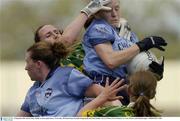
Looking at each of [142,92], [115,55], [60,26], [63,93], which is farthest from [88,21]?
[60,26]

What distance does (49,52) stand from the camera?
3.08 meters

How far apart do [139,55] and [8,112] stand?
1.55 metres

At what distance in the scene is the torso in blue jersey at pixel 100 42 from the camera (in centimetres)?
300

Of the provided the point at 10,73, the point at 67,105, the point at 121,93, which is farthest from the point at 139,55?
the point at 10,73

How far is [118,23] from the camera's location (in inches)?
123

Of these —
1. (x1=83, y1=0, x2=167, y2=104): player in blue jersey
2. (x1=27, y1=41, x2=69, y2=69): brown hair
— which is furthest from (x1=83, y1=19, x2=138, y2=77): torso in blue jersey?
(x1=27, y1=41, x2=69, y2=69): brown hair

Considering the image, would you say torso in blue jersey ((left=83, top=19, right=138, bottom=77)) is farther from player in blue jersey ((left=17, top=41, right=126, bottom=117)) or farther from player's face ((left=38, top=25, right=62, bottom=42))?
player's face ((left=38, top=25, right=62, bottom=42))

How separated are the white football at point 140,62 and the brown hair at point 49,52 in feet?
1.13

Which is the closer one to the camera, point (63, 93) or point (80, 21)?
point (63, 93)

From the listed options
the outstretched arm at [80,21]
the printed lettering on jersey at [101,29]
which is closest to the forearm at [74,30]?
the outstretched arm at [80,21]

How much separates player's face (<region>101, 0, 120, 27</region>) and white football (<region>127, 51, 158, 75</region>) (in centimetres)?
25

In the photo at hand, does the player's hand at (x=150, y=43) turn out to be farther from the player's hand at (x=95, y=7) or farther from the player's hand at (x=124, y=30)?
the player's hand at (x=95, y=7)

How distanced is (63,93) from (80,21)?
0.40 meters

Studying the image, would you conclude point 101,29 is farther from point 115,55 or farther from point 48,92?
point 48,92
